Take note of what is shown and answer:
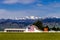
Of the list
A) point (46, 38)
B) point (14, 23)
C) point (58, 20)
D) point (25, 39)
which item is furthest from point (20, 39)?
point (58, 20)

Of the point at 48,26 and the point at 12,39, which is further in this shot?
the point at 48,26

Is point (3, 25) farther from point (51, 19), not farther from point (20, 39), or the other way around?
point (20, 39)

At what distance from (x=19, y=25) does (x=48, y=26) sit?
9.44 feet

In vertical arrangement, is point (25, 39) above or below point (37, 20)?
below

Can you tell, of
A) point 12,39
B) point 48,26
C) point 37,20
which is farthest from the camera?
point 37,20

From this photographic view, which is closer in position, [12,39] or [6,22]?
[12,39]

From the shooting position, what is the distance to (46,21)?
15641 mm

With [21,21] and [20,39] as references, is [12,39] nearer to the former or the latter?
[20,39]

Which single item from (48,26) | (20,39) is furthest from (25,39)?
(48,26)

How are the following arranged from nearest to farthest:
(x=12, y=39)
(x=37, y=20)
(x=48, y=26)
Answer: (x=12, y=39)
(x=48, y=26)
(x=37, y=20)

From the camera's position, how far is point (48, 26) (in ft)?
49.3

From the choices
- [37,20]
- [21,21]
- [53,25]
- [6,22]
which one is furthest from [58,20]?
[6,22]

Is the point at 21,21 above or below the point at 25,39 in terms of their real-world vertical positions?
above

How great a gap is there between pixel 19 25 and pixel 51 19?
325 cm
